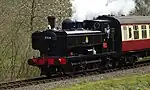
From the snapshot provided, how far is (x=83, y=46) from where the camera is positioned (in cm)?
1852

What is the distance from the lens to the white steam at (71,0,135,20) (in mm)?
22109

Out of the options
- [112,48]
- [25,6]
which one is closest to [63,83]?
[112,48]

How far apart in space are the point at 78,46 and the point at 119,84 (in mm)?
3633

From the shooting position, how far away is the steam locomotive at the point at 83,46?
17.5m

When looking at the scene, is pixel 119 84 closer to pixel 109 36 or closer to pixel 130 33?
pixel 109 36

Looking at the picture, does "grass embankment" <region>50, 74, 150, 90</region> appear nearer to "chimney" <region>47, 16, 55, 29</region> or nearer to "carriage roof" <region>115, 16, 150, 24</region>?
"chimney" <region>47, 16, 55, 29</region>

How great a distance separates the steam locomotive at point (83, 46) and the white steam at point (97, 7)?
1342 millimetres

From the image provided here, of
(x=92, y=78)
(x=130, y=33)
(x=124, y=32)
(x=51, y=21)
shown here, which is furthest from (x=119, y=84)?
(x=130, y=33)

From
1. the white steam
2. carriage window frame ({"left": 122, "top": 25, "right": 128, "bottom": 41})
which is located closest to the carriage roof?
carriage window frame ({"left": 122, "top": 25, "right": 128, "bottom": 41})

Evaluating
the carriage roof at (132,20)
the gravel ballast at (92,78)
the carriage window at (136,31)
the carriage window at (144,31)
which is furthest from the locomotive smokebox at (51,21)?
the carriage window at (144,31)

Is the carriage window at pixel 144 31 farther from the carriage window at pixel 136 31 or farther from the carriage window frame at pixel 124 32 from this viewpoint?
the carriage window frame at pixel 124 32

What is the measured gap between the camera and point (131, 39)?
2109 cm

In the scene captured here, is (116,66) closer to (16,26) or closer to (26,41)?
(26,41)

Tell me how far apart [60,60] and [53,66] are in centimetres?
80
